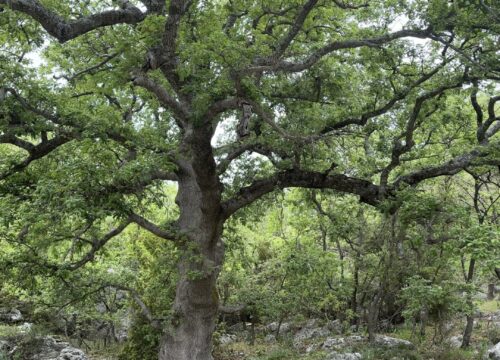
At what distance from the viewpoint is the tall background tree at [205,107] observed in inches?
238

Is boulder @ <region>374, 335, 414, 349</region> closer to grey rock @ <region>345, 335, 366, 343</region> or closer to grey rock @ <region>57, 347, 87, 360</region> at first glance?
grey rock @ <region>345, 335, 366, 343</region>

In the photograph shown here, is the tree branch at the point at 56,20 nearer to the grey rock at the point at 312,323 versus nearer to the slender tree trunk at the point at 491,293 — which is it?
the grey rock at the point at 312,323

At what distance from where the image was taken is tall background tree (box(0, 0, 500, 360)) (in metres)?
6.04

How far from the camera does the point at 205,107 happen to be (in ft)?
21.4

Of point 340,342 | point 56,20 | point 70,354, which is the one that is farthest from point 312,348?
point 56,20

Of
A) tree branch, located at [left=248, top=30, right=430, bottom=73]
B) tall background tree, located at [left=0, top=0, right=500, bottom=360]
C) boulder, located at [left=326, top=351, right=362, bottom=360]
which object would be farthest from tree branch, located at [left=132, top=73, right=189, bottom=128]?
boulder, located at [left=326, top=351, right=362, bottom=360]

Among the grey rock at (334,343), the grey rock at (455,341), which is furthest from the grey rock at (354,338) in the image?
the grey rock at (455,341)

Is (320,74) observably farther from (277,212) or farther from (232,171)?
(277,212)

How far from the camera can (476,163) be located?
24.5ft

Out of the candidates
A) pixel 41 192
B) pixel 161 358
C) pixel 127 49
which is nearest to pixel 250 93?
pixel 127 49

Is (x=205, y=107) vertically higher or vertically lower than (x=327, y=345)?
higher

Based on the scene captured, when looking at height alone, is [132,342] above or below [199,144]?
below

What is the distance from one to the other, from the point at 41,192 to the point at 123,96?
4.96 m

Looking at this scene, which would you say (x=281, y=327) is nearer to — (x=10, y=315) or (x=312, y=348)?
(x=312, y=348)
